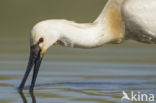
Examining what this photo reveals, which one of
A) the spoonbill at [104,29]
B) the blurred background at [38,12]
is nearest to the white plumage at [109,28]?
the spoonbill at [104,29]

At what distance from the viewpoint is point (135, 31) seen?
1243 centimetres

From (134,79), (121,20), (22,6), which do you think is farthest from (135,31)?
(22,6)

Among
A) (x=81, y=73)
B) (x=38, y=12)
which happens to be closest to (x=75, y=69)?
(x=81, y=73)

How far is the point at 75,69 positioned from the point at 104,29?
146cm

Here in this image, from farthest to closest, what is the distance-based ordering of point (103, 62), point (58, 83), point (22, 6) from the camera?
point (22, 6), point (103, 62), point (58, 83)

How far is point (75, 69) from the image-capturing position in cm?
1374

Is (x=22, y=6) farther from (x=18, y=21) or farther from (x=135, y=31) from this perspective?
(x=135, y=31)

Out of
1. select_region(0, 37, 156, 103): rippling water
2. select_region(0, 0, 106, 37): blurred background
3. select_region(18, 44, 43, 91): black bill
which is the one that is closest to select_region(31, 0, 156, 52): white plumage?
select_region(18, 44, 43, 91): black bill

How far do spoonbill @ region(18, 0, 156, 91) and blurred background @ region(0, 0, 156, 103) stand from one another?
1.69 feet

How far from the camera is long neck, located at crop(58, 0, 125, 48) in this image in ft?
40.0

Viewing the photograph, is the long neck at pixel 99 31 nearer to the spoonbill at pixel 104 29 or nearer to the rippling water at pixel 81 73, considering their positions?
the spoonbill at pixel 104 29

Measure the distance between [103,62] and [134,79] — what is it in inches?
41.2

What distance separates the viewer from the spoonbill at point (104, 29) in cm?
1213

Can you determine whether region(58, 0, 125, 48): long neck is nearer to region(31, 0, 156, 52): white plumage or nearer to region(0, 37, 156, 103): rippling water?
region(31, 0, 156, 52): white plumage
